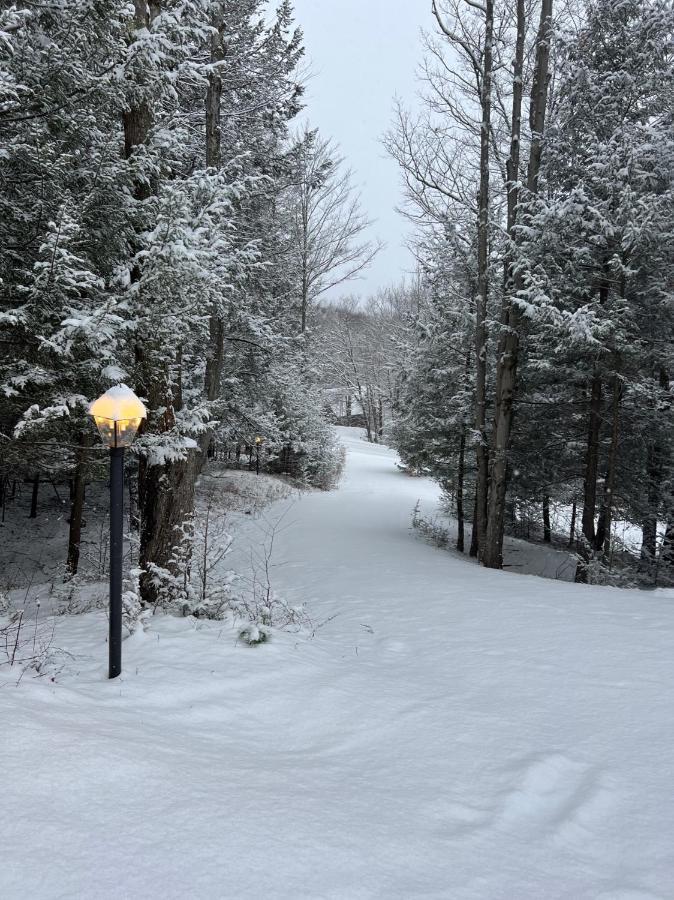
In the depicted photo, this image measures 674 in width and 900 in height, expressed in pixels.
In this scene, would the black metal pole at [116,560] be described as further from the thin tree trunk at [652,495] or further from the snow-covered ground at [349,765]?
the thin tree trunk at [652,495]

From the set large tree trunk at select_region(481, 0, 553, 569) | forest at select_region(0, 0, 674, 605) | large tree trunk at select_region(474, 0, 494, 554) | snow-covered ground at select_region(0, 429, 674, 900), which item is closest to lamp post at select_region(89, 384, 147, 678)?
snow-covered ground at select_region(0, 429, 674, 900)

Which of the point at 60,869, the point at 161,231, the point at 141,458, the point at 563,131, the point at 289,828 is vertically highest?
the point at 563,131

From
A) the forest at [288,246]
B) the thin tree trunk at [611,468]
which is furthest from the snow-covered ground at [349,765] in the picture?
the thin tree trunk at [611,468]

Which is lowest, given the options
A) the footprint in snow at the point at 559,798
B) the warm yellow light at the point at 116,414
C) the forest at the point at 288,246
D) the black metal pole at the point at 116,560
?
the footprint in snow at the point at 559,798

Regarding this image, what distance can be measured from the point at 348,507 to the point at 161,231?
512 inches

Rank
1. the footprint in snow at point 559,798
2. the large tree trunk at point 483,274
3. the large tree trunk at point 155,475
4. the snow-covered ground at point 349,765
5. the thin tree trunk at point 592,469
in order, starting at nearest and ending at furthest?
1. the snow-covered ground at point 349,765
2. the footprint in snow at point 559,798
3. the large tree trunk at point 155,475
4. the thin tree trunk at point 592,469
5. the large tree trunk at point 483,274

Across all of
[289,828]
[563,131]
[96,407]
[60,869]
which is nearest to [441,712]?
[289,828]

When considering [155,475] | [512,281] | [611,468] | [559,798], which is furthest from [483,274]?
[559,798]

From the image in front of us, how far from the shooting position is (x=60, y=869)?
1604 millimetres

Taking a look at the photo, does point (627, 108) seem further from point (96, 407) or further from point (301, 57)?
point (96, 407)

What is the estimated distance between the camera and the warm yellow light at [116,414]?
11.5 ft

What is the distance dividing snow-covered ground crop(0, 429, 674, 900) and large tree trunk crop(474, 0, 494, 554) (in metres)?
5.58

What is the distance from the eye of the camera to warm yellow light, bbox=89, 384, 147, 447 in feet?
11.5

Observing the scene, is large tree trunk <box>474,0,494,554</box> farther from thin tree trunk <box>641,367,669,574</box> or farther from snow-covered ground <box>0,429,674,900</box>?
snow-covered ground <box>0,429,674,900</box>
